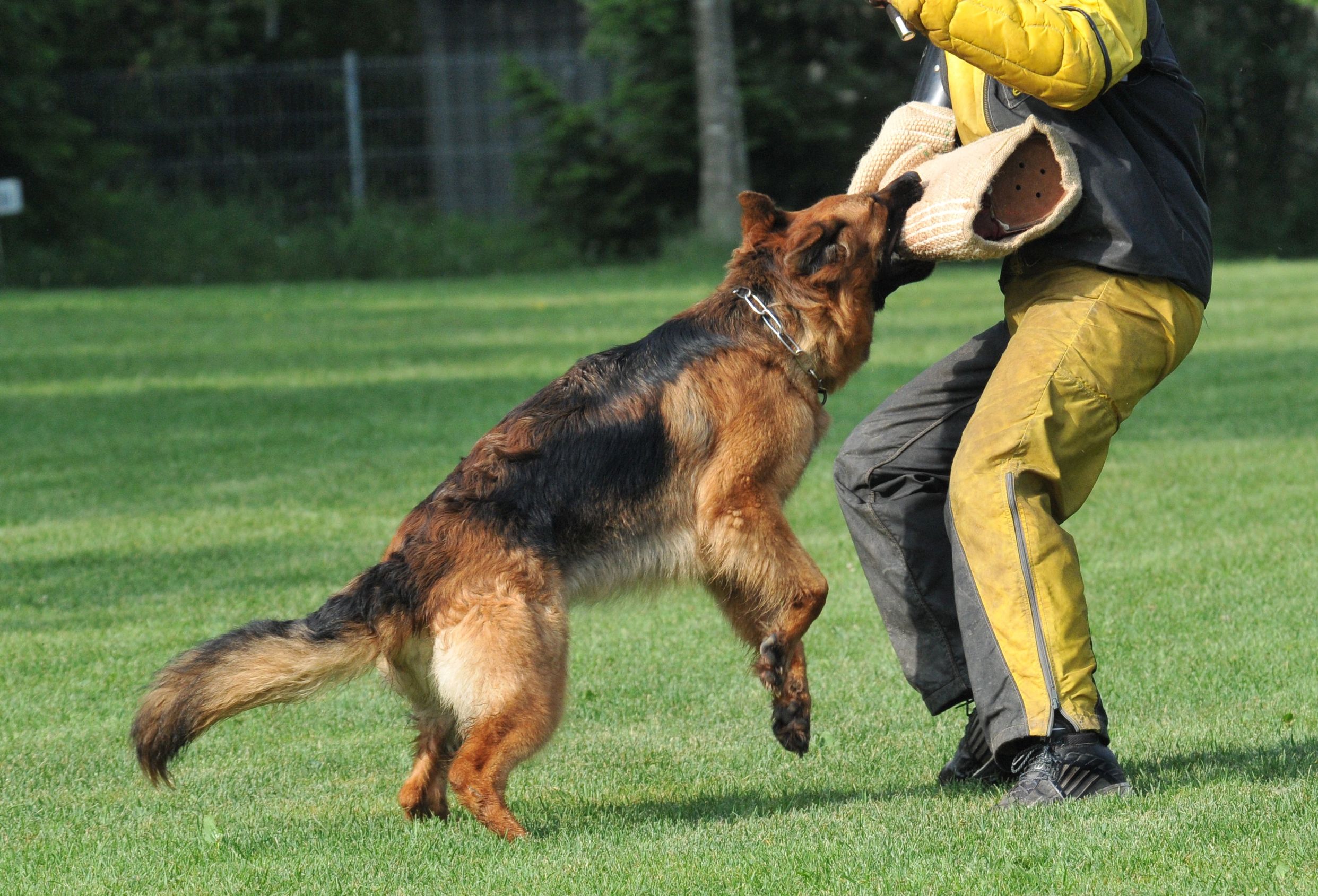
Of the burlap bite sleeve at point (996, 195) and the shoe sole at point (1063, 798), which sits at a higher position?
the burlap bite sleeve at point (996, 195)

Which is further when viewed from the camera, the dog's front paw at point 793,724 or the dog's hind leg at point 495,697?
the dog's front paw at point 793,724

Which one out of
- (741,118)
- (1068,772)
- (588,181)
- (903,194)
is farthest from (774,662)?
(588,181)

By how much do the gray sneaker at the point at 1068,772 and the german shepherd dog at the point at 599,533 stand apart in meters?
0.66

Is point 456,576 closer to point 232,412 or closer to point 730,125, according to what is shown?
point 232,412

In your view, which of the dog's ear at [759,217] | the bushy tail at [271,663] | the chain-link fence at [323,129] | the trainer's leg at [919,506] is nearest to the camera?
the bushy tail at [271,663]

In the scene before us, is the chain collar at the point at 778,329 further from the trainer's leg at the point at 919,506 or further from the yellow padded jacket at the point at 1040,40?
the yellow padded jacket at the point at 1040,40

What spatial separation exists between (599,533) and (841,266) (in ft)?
3.47

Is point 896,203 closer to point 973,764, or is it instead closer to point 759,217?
point 759,217

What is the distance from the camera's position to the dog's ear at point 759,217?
461 cm

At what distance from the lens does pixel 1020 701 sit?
385 cm

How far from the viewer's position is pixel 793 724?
4.27 metres

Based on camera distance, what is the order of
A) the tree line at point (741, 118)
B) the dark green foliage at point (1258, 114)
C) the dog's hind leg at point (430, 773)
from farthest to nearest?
1. the dark green foliage at point (1258, 114)
2. the tree line at point (741, 118)
3. the dog's hind leg at point (430, 773)

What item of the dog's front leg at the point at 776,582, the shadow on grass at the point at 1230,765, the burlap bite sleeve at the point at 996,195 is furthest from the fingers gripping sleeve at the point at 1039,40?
the shadow on grass at the point at 1230,765

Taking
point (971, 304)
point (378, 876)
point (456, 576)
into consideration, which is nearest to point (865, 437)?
point (456, 576)
